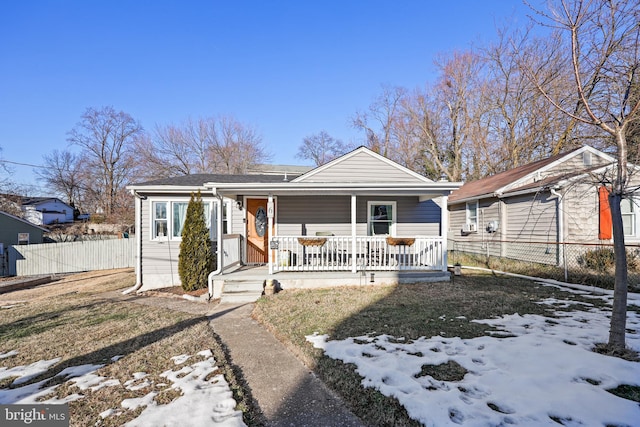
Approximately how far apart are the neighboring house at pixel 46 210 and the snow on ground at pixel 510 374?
128 feet

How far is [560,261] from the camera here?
360 inches

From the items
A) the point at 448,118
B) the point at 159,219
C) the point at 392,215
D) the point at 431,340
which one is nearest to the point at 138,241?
the point at 159,219

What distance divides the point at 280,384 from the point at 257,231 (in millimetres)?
6838

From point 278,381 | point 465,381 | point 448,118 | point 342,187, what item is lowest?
point 278,381

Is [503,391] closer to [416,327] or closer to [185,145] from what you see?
[416,327]

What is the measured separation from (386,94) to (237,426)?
27.8 metres

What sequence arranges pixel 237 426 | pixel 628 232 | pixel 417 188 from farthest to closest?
pixel 628 232 < pixel 417 188 < pixel 237 426

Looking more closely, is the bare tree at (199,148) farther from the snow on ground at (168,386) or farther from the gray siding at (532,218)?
the snow on ground at (168,386)

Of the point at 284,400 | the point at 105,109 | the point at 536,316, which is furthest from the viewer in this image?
the point at 105,109

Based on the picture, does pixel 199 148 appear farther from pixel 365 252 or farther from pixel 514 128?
pixel 514 128

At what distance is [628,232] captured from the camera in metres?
9.52

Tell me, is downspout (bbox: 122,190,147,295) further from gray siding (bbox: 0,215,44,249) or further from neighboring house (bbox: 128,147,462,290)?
gray siding (bbox: 0,215,44,249)

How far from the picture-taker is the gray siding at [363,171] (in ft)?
31.9

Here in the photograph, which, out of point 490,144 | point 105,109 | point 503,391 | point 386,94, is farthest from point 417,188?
point 105,109
